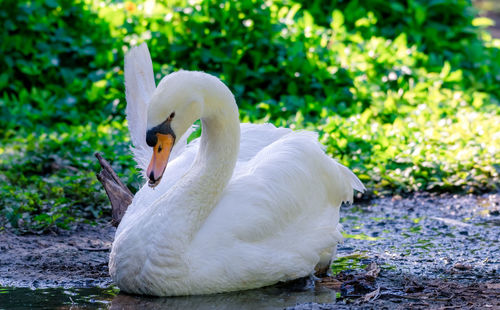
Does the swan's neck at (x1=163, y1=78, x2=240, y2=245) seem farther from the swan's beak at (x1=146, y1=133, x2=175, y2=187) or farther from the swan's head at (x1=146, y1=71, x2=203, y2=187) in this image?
the swan's beak at (x1=146, y1=133, x2=175, y2=187)

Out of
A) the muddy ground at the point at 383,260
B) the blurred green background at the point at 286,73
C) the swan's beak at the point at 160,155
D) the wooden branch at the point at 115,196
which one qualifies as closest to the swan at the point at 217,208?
the swan's beak at the point at 160,155

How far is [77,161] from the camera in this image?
679 cm

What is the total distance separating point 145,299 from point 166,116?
0.94m

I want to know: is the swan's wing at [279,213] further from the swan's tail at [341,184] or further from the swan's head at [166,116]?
the swan's head at [166,116]

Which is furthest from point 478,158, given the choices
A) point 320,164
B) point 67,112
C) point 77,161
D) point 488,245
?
point 67,112

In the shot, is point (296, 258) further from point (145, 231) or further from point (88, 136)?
point (88, 136)

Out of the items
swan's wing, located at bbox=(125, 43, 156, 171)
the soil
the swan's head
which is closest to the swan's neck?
the swan's head

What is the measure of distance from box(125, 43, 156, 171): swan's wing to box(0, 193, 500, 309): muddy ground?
67 centimetres

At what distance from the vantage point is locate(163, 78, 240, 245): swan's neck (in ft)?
13.5

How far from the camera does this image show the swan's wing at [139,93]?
17.0 ft

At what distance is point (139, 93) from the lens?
17.3ft

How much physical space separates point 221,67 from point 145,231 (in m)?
4.86

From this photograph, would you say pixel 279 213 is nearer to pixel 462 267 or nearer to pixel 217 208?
pixel 217 208

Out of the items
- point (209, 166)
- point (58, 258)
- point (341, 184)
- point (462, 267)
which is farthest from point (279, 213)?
point (58, 258)
